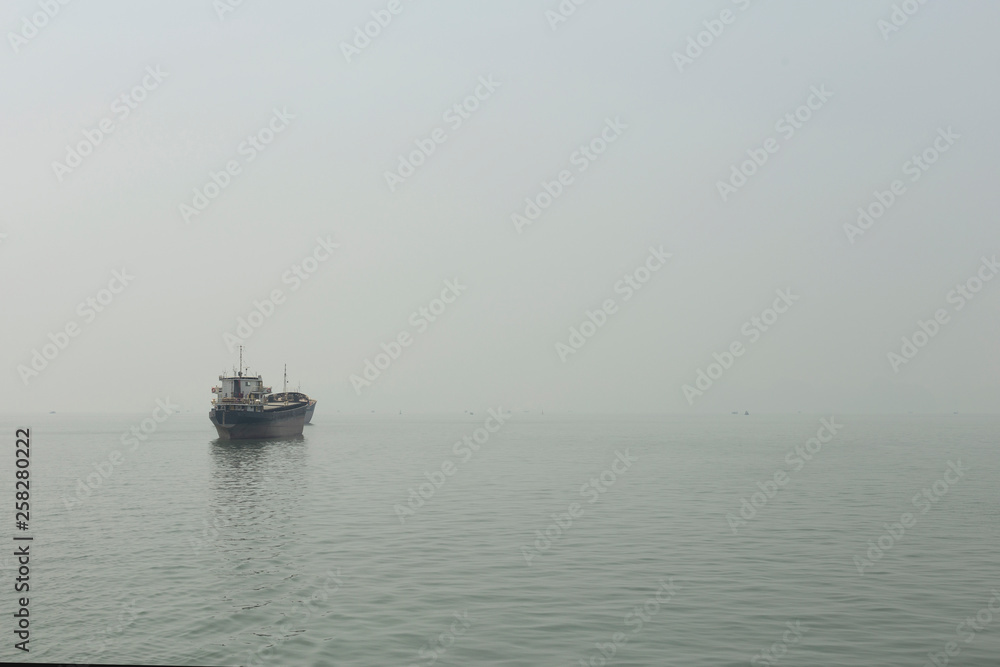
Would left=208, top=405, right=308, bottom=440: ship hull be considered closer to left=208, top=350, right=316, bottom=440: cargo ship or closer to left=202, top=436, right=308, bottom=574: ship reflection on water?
left=208, top=350, right=316, bottom=440: cargo ship

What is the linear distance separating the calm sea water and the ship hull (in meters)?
45.3

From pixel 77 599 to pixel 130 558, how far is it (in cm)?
613

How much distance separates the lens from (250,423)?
335ft

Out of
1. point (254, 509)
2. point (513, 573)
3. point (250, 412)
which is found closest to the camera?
point (513, 573)

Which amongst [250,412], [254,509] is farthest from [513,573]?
[250,412]

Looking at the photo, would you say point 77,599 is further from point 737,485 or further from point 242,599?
point 737,485

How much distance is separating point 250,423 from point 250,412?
6.60 ft

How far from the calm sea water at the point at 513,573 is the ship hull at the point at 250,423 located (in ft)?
148

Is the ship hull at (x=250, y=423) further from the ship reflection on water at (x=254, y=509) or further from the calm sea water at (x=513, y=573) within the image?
the calm sea water at (x=513, y=573)

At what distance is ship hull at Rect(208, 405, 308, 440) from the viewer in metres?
101

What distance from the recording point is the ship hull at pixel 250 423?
10062cm

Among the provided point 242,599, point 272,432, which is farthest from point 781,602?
point 272,432

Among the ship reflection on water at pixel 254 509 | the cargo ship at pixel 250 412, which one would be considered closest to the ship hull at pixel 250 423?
the cargo ship at pixel 250 412

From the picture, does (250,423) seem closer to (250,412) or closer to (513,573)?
(250,412)
